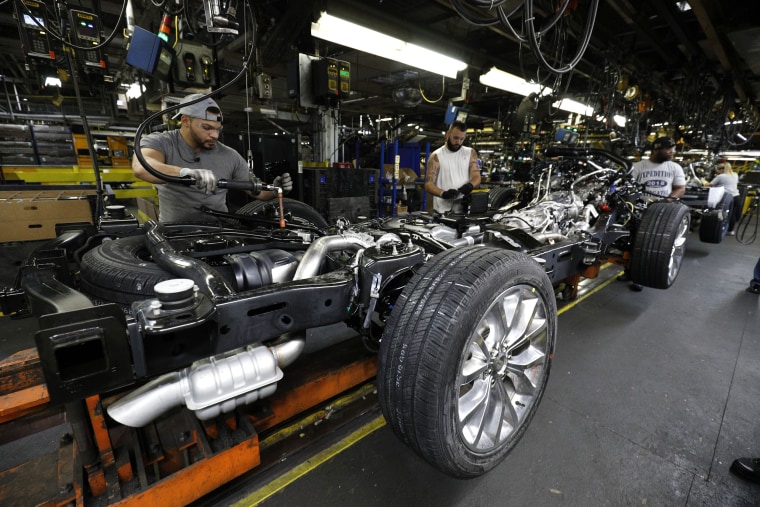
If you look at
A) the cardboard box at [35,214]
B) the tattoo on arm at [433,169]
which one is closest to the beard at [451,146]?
the tattoo on arm at [433,169]

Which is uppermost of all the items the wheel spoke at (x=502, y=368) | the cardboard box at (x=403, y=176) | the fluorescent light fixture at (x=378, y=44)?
the fluorescent light fixture at (x=378, y=44)

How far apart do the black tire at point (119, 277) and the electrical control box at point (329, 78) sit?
360cm

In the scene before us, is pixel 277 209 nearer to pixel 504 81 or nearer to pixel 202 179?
pixel 202 179

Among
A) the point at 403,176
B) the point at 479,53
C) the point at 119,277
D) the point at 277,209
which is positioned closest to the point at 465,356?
the point at 119,277

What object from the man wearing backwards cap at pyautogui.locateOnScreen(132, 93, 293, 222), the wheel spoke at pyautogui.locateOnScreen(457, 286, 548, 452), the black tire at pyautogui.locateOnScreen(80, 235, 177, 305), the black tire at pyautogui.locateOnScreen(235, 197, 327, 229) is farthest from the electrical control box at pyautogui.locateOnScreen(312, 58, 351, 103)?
the wheel spoke at pyautogui.locateOnScreen(457, 286, 548, 452)

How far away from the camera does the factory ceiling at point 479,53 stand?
125 inches

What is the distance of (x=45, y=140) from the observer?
780 cm

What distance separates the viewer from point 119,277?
1.26 meters

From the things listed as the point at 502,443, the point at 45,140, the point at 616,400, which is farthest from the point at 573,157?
the point at 45,140

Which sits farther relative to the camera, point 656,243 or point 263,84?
point 263,84

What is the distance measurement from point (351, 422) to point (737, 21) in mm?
7399

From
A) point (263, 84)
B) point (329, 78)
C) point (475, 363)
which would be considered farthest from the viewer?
point (263, 84)

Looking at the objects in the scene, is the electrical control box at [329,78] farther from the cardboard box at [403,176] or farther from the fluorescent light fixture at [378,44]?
the cardboard box at [403,176]

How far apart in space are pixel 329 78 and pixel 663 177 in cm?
481
